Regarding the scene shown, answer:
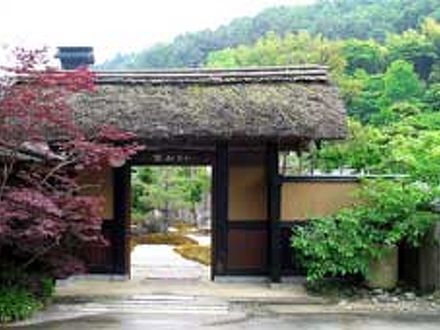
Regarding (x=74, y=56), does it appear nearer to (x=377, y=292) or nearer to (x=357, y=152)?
(x=357, y=152)

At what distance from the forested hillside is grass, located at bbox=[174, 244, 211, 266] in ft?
105

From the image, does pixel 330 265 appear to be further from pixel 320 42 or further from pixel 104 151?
pixel 320 42

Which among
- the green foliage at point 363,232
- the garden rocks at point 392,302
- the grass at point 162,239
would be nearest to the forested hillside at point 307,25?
the grass at point 162,239

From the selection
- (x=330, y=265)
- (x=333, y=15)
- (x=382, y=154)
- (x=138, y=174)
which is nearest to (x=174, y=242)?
(x=138, y=174)

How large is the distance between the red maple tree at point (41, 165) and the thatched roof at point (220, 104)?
158cm

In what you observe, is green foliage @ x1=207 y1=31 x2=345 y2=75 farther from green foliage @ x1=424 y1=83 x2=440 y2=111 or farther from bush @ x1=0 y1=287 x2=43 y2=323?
bush @ x1=0 y1=287 x2=43 y2=323

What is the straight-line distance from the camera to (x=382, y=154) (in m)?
23.4

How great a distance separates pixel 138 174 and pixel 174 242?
15.9ft

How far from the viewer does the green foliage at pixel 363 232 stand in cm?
1535

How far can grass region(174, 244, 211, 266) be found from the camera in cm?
2233

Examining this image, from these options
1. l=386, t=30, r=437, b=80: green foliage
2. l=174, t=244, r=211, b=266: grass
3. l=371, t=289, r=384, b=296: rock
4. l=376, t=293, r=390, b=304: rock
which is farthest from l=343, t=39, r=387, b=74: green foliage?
l=376, t=293, r=390, b=304: rock

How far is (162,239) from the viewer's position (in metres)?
30.1

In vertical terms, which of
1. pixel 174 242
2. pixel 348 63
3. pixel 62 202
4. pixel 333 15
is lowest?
pixel 174 242

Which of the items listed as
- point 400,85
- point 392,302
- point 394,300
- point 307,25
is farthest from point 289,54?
point 392,302
